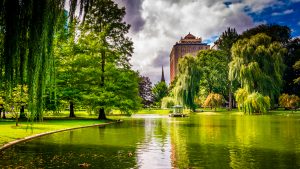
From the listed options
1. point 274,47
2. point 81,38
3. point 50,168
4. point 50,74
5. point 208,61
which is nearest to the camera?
point 50,74

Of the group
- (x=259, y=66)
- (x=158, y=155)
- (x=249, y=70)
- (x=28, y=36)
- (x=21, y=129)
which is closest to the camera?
(x=28, y=36)

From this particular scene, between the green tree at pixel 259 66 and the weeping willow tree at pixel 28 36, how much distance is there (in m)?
50.0

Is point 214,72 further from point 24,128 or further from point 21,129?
point 21,129

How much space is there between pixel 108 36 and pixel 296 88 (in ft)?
143

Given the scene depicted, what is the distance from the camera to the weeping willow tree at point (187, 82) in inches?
2667

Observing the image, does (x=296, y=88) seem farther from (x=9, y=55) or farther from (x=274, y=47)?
(x=9, y=55)

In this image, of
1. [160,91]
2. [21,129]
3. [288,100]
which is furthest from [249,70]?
[160,91]

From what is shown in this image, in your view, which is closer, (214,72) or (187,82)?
(187,82)

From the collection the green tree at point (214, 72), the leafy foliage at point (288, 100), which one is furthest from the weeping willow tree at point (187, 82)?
the leafy foliage at point (288, 100)

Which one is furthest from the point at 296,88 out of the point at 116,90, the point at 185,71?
the point at 116,90

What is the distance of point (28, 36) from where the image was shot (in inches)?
276

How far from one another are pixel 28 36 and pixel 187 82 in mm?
61040

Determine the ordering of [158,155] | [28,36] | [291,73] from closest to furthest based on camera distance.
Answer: [28,36] → [158,155] → [291,73]

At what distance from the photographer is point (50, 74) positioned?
8.23 meters
